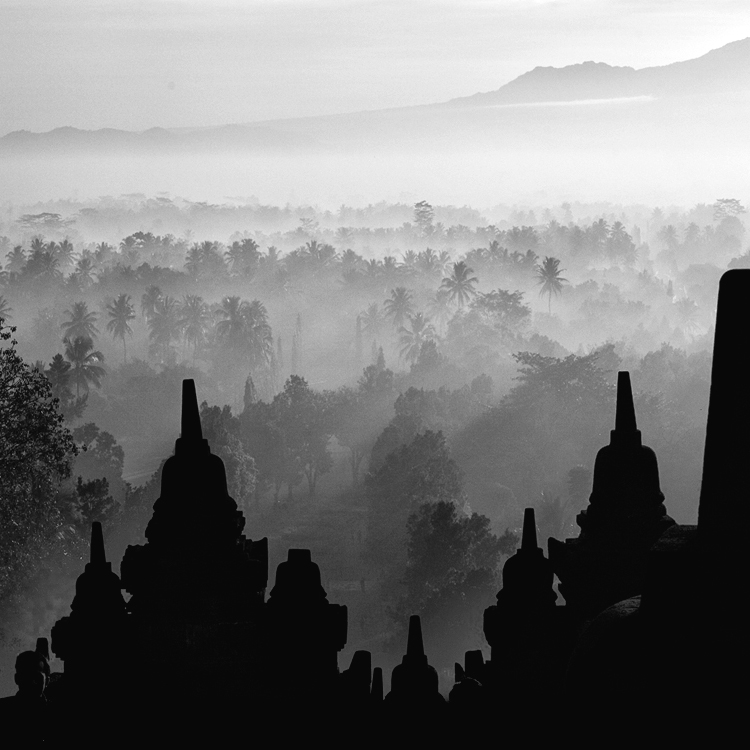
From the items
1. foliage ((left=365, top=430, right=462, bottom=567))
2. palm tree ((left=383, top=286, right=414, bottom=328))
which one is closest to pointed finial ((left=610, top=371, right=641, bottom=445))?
foliage ((left=365, top=430, right=462, bottom=567))

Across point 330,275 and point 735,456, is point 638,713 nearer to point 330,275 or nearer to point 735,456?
point 735,456

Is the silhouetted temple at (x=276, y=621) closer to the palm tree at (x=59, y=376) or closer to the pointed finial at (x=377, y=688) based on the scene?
the pointed finial at (x=377, y=688)

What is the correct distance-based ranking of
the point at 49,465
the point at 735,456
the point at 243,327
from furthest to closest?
the point at 243,327 < the point at 49,465 < the point at 735,456

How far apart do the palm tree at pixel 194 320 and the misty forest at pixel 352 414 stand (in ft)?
0.98

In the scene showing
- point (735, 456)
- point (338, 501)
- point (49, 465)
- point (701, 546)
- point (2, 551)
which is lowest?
point (338, 501)

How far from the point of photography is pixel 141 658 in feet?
28.6

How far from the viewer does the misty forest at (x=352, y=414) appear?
47844 mm

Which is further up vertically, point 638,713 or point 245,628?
point 638,713

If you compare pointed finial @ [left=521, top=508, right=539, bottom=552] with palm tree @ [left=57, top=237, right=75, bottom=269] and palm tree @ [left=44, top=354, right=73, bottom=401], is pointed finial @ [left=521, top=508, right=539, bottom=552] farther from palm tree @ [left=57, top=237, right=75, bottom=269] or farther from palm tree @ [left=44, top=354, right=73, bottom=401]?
palm tree @ [left=57, top=237, right=75, bottom=269]

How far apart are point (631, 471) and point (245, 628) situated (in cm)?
316

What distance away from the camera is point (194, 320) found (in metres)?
132

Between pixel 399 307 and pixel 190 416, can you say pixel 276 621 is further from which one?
pixel 399 307

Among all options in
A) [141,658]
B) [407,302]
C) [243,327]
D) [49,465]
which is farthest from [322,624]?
[407,302]

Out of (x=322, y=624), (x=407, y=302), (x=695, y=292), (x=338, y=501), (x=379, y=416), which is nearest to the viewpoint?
(x=322, y=624)
